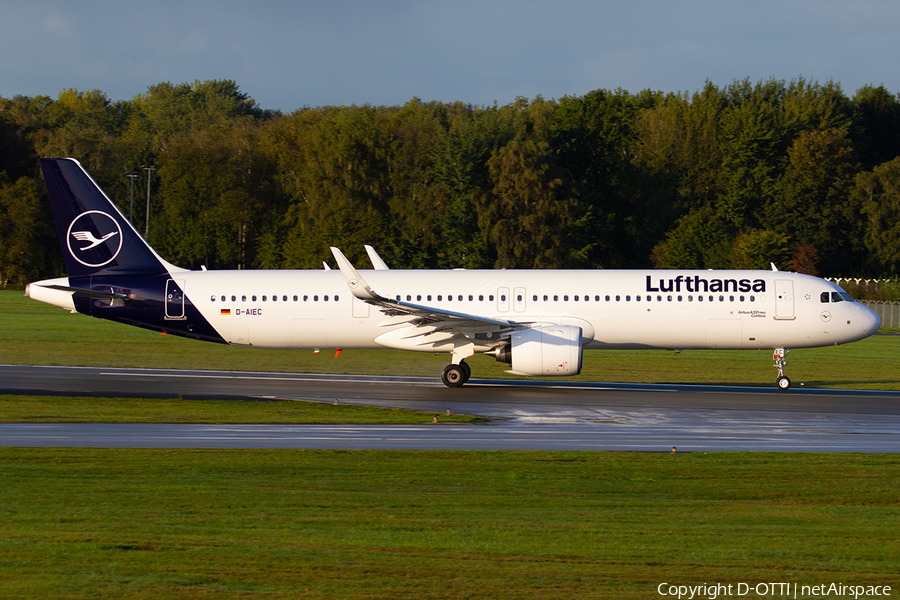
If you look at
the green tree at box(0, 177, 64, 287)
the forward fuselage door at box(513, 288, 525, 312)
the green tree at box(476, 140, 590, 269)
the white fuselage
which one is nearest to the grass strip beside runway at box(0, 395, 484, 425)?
the white fuselage

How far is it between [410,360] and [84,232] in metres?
10.4

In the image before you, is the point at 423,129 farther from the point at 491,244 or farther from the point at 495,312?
the point at 495,312

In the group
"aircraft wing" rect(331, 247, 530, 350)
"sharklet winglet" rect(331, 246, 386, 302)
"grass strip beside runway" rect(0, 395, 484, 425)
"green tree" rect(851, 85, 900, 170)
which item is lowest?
"grass strip beside runway" rect(0, 395, 484, 425)

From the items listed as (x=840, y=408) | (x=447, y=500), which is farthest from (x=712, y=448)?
Answer: (x=840, y=408)

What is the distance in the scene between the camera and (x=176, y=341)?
3591 centimetres

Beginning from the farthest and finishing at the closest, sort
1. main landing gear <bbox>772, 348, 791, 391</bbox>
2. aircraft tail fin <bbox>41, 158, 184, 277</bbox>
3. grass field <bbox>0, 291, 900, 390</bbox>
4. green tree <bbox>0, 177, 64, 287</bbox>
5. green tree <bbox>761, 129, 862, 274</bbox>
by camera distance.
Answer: green tree <bbox>0, 177, 64, 287</bbox> < green tree <bbox>761, 129, 862, 274</bbox> < grass field <bbox>0, 291, 900, 390</bbox> < aircraft tail fin <bbox>41, 158, 184, 277</bbox> < main landing gear <bbox>772, 348, 791, 391</bbox>

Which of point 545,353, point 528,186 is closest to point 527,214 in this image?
point 528,186

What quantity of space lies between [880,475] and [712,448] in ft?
9.45

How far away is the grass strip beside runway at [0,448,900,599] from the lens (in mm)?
7879

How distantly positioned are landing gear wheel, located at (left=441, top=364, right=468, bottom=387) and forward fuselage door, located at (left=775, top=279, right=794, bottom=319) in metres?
9.26

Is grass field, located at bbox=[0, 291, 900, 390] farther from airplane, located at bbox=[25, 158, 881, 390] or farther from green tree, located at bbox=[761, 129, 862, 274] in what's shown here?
green tree, located at bbox=[761, 129, 862, 274]

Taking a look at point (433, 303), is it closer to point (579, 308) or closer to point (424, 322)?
point (424, 322)

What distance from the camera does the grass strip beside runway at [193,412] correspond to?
18062mm

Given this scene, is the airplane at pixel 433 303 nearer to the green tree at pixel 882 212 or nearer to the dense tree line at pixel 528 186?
the dense tree line at pixel 528 186
